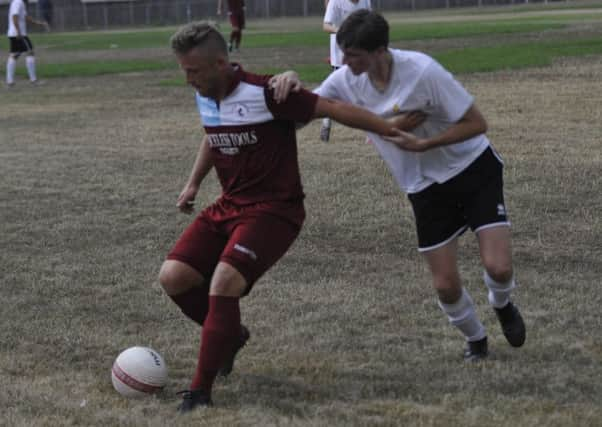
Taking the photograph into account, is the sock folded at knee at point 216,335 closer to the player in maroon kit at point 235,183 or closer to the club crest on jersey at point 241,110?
the player in maroon kit at point 235,183

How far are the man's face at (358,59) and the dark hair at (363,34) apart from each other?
0.06ft

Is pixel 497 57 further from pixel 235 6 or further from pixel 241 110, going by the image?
pixel 241 110

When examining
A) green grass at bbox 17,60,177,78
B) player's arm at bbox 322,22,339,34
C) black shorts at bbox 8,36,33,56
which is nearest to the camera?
player's arm at bbox 322,22,339,34

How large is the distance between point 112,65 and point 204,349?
2265 cm

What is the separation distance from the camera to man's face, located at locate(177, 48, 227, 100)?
5.06 m

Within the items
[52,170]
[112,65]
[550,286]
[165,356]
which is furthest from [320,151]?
[112,65]

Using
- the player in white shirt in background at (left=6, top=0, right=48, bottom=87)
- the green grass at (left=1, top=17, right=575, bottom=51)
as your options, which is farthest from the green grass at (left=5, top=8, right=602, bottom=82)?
the player in white shirt in background at (left=6, top=0, right=48, bottom=87)

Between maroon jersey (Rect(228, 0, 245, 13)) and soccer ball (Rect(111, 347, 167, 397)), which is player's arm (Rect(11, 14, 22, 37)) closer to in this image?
maroon jersey (Rect(228, 0, 245, 13))

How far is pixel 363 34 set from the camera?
5047mm

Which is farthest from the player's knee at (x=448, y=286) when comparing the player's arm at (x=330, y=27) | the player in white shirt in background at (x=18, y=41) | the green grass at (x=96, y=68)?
the green grass at (x=96, y=68)

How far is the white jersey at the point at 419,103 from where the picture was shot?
527 cm

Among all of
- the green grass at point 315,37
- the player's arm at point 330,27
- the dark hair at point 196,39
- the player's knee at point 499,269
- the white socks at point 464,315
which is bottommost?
→ the green grass at point 315,37

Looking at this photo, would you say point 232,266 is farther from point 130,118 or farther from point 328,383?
point 130,118

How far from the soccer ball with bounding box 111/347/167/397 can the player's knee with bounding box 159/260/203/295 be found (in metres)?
0.38
